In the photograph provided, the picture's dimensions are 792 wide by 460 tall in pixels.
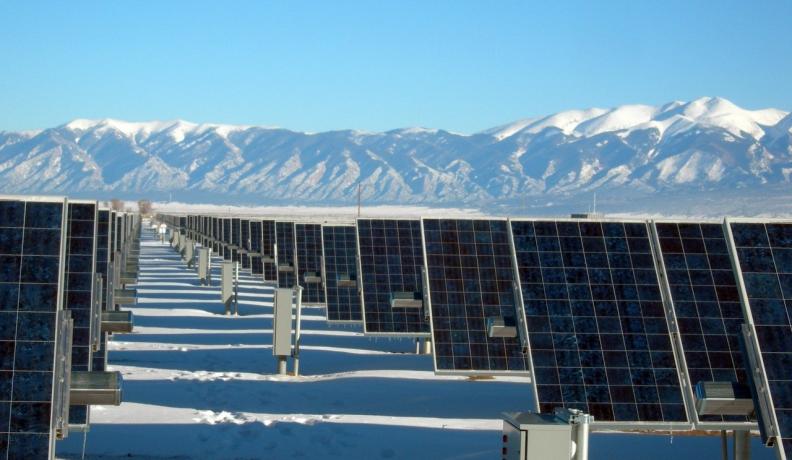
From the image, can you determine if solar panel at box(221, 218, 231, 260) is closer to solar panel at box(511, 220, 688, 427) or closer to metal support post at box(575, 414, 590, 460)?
solar panel at box(511, 220, 688, 427)

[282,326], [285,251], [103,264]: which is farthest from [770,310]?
[285,251]

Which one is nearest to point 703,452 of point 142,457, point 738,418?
point 738,418

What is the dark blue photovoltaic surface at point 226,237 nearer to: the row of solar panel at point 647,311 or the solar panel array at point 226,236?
the solar panel array at point 226,236

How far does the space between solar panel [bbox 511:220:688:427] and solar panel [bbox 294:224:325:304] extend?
16.8 m

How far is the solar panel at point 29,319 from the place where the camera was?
8.87 metres

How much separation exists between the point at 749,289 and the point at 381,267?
13.1m

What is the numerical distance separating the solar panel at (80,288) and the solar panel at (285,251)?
2000 cm

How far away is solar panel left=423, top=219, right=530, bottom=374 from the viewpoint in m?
17.7

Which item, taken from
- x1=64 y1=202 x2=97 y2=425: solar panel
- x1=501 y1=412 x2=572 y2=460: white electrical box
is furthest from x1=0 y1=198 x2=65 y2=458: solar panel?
x1=501 y1=412 x2=572 y2=460: white electrical box

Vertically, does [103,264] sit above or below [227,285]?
below

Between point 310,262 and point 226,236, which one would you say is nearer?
point 310,262

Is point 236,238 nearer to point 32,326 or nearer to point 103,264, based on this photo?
point 103,264

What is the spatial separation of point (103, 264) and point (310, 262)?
51.0 ft

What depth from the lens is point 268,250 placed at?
41625 millimetres
